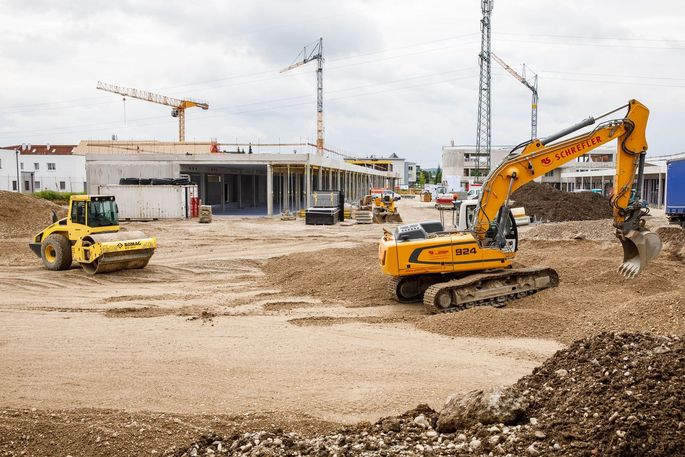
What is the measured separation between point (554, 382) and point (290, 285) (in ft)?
36.6

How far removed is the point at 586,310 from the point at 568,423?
7368 mm

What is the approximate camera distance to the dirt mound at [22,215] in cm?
3150

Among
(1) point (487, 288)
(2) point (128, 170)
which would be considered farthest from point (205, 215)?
(1) point (487, 288)

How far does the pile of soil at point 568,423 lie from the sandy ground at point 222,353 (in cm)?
156

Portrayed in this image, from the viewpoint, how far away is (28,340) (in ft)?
36.6

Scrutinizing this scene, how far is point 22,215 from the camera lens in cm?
3316

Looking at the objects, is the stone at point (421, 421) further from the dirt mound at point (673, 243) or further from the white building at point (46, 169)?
the white building at point (46, 169)

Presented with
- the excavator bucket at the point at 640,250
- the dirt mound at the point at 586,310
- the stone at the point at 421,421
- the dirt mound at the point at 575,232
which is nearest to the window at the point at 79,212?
the dirt mound at the point at 586,310

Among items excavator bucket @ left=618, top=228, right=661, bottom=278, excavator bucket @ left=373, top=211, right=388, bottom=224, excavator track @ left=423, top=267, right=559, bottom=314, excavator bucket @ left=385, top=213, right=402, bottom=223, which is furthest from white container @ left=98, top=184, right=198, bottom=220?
excavator bucket @ left=618, top=228, right=661, bottom=278

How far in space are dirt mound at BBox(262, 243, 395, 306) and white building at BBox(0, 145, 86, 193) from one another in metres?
52.3

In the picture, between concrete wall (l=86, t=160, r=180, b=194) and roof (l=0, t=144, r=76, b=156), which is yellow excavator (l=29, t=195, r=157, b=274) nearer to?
concrete wall (l=86, t=160, r=180, b=194)

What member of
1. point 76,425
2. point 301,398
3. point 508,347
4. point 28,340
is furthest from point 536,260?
point 76,425

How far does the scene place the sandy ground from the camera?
26.7ft

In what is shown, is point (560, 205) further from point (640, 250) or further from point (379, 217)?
point (640, 250)
